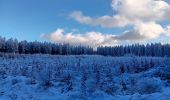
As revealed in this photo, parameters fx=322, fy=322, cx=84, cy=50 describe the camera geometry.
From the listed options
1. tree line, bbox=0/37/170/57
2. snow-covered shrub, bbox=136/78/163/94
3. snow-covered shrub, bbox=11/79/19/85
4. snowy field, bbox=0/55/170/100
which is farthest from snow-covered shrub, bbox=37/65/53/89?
tree line, bbox=0/37/170/57

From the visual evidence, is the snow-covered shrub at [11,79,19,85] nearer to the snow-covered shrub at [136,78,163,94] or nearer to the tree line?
the snow-covered shrub at [136,78,163,94]

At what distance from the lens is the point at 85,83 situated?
67.0ft

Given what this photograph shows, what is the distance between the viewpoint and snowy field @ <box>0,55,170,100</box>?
1797 centimetres

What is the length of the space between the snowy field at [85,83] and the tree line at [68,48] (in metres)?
Answer: 85.9

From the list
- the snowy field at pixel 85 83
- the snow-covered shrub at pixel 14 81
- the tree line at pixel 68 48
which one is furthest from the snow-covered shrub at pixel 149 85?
the tree line at pixel 68 48

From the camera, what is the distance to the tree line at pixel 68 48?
130m

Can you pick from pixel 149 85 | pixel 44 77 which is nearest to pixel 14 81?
pixel 44 77

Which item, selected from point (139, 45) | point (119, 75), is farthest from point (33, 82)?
point (139, 45)

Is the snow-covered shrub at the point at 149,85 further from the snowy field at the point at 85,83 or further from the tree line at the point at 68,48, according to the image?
the tree line at the point at 68,48

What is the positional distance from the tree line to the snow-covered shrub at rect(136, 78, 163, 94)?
89189 mm

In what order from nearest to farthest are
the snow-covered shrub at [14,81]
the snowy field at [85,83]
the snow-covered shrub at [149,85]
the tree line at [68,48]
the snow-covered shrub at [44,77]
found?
the snowy field at [85,83] → the snow-covered shrub at [149,85] → the snow-covered shrub at [44,77] → the snow-covered shrub at [14,81] → the tree line at [68,48]

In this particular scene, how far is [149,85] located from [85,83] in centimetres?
399

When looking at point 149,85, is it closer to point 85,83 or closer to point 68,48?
point 85,83

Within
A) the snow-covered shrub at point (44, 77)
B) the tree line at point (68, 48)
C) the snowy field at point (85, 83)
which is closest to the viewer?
the snowy field at point (85, 83)
